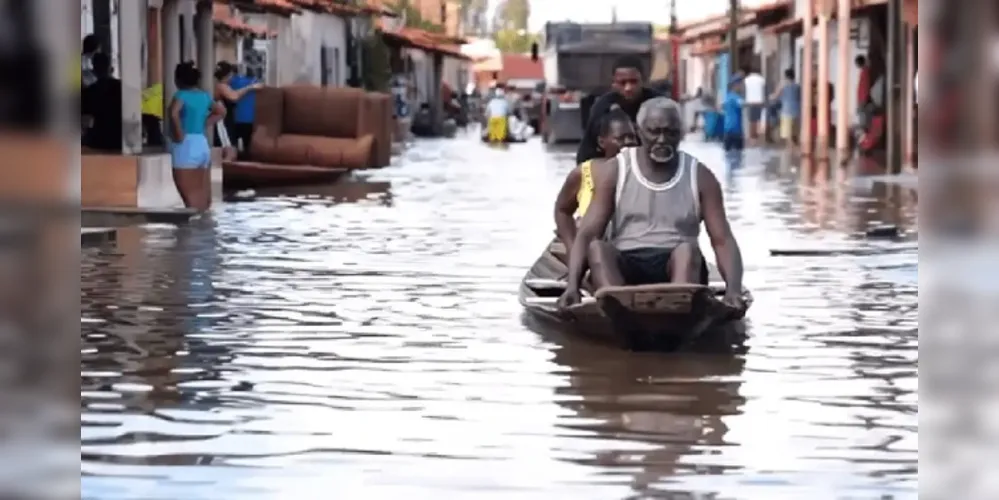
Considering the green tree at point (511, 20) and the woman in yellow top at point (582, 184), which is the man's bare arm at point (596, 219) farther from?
the green tree at point (511, 20)

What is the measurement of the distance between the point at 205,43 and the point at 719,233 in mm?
24375

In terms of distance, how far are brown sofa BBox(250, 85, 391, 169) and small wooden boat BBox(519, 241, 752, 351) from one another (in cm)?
1864

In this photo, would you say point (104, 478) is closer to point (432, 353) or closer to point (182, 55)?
point (432, 353)

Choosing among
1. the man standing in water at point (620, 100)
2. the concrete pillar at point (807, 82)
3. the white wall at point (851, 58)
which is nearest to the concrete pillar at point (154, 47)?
the white wall at point (851, 58)

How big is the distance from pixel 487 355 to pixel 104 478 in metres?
3.63

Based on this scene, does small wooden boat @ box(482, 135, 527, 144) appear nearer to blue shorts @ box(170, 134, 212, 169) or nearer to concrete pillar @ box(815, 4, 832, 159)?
concrete pillar @ box(815, 4, 832, 159)

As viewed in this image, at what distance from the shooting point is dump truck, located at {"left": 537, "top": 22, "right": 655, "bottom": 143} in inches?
1970

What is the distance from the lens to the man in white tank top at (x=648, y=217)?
11.4 m

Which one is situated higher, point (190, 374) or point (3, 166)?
point (3, 166)

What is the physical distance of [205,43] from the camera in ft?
115

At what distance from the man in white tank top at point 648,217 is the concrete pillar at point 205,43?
75.0 feet

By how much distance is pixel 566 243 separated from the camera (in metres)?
12.1

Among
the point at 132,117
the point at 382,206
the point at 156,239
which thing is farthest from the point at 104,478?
the point at 382,206

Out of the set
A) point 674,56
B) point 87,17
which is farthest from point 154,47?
point 674,56
